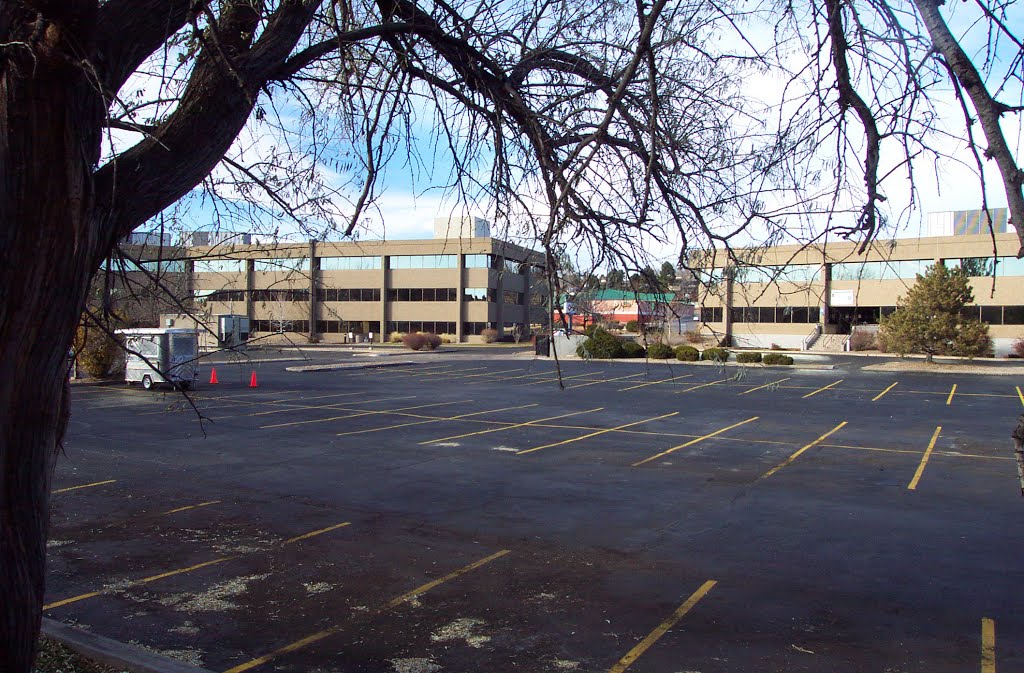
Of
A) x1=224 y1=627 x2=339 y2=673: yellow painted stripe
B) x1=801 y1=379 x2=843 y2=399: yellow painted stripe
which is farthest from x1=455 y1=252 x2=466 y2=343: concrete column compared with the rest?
x1=224 y1=627 x2=339 y2=673: yellow painted stripe

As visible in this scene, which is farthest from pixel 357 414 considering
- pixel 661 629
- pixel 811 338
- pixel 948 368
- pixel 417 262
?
pixel 417 262

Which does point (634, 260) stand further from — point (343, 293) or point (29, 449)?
point (343, 293)

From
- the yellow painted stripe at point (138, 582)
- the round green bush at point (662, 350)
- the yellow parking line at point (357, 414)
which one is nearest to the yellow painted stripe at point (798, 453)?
the round green bush at point (662, 350)

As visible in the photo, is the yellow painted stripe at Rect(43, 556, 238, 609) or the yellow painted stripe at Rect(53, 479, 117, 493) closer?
the yellow painted stripe at Rect(43, 556, 238, 609)

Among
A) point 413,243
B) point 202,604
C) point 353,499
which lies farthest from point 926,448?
point 413,243

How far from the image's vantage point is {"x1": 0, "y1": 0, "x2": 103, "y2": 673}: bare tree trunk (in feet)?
11.6

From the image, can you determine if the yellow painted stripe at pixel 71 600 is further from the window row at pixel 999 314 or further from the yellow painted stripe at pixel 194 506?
the window row at pixel 999 314

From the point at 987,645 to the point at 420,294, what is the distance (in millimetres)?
70575

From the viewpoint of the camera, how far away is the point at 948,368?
3988cm

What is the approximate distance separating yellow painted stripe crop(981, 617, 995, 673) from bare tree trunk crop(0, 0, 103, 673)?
20.3ft

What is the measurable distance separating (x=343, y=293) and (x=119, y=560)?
6321cm

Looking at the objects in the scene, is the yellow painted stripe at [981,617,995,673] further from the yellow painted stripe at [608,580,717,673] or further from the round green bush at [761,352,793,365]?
the round green bush at [761,352,793,365]

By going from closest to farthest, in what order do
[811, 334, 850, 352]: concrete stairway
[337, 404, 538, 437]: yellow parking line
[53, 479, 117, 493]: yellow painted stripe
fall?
[53, 479, 117, 493]: yellow painted stripe, [337, 404, 538, 437]: yellow parking line, [811, 334, 850, 352]: concrete stairway

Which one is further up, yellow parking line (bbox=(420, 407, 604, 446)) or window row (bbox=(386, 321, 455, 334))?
window row (bbox=(386, 321, 455, 334))
